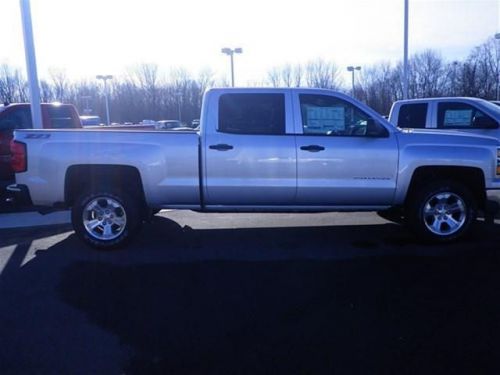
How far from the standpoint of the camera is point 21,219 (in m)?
8.08

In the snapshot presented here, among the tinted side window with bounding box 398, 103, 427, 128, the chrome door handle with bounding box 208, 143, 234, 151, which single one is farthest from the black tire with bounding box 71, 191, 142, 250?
the tinted side window with bounding box 398, 103, 427, 128

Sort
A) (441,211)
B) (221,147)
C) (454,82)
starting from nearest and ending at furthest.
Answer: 1. (221,147)
2. (441,211)
3. (454,82)

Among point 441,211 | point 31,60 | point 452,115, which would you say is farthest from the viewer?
point 452,115

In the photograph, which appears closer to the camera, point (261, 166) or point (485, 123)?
point (261, 166)

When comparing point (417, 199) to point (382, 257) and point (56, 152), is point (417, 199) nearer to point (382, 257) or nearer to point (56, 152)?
point (382, 257)

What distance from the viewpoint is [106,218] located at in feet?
19.5

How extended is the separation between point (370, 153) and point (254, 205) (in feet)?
5.46

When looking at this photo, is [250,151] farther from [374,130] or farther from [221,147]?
[374,130]

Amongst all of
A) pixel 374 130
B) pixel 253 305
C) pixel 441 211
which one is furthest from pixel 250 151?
pixel 441 211

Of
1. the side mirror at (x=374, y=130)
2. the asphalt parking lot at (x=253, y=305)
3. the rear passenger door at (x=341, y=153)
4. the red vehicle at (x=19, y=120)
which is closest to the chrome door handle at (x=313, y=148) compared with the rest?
the rear passenger door at (x=341, y=153)

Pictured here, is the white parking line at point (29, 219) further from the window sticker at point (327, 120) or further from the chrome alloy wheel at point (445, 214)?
the chrome alloy wheel at point (445, 214)

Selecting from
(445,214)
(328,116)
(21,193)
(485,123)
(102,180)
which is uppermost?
(328,116)

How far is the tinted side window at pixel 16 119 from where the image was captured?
1041 cm

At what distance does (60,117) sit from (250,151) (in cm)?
731
